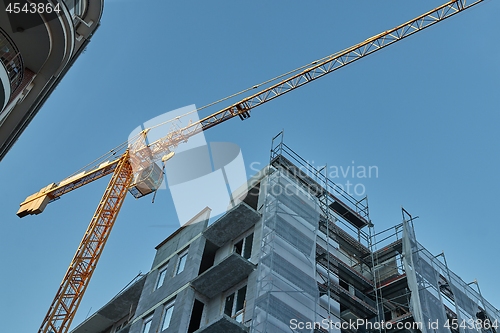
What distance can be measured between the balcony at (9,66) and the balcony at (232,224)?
409 inches

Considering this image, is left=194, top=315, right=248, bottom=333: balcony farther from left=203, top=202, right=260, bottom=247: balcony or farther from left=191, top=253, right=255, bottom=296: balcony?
left=203, top=202, right=260, bottom=247: balcony

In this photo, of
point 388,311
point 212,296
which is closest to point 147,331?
point 212,296

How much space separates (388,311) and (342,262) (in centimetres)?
311

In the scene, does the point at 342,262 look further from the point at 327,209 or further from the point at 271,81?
the point at 271,81

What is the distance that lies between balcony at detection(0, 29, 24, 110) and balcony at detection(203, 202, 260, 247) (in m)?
10.4

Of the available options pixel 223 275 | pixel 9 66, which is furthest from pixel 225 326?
pixel 9 66

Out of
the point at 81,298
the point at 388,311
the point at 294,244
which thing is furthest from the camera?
the point at 81,298

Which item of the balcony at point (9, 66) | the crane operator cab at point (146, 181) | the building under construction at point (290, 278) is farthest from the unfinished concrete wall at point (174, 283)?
the crane operator cab at point (146, 181)

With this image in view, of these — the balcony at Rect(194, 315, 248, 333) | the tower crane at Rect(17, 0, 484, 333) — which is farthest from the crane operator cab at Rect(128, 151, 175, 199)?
the balcony at Rect(194, 315, 248, 333)

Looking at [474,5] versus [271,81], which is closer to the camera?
[474,5]

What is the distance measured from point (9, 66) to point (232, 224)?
38.0ft

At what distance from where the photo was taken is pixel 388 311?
25.8 meters

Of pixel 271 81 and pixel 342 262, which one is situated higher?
pixel 271 81

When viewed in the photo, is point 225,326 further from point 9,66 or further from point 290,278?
point 9,66
